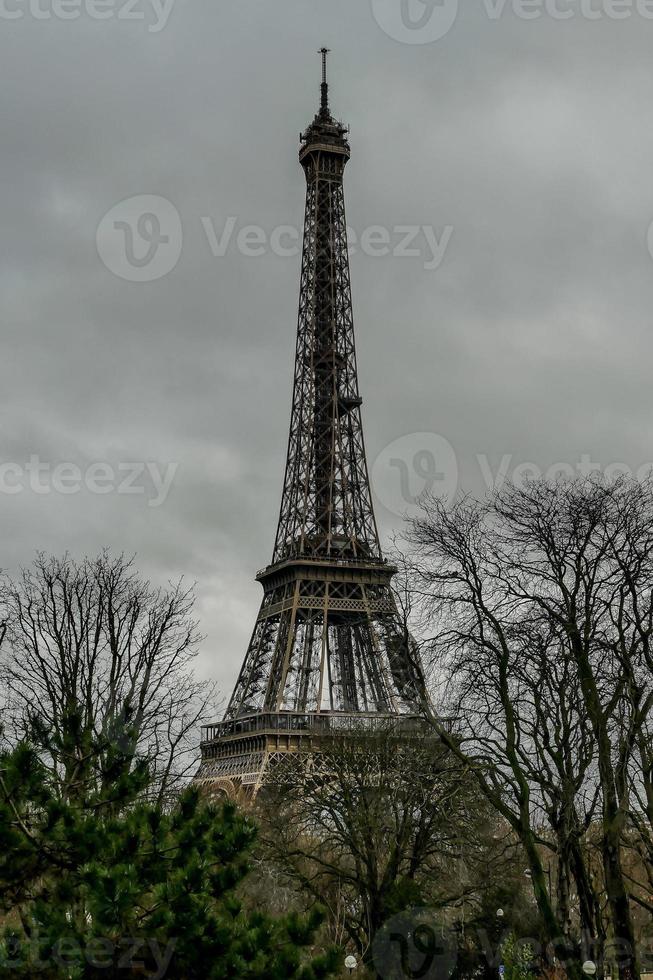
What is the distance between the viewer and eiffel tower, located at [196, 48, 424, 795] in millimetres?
57812

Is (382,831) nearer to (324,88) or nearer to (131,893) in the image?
(131,893)

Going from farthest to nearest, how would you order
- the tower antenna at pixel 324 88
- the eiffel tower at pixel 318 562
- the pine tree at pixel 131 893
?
the tower antenna at pixel 324 88 → the eiffel tower at pixel 318 562 → the pine tree at pixel 131 893

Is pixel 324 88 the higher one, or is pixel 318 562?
pixel 324 88

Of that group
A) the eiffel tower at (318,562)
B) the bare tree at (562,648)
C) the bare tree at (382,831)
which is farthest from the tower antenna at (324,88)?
the bare tree at (562,648)

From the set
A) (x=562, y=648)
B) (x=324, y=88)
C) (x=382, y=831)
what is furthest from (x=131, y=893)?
(x=324, y=88)

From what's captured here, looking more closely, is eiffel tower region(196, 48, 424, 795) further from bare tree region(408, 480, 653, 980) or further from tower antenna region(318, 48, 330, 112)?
bare tree region(408, 480, 653, 980)

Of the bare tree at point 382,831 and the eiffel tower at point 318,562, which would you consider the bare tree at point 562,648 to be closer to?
the bare tree at point 382,831

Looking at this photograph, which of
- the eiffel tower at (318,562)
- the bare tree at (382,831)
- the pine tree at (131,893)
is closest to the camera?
the pine tree at (131,893)

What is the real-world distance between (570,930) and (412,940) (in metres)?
9.55

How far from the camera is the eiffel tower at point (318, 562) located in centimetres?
5781

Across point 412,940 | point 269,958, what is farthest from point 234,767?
point 269,958

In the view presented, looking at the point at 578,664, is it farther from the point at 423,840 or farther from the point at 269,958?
the point at 423,840

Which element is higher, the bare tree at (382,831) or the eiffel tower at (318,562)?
the eiffel tower at (318,562)

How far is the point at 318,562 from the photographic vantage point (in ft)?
202
